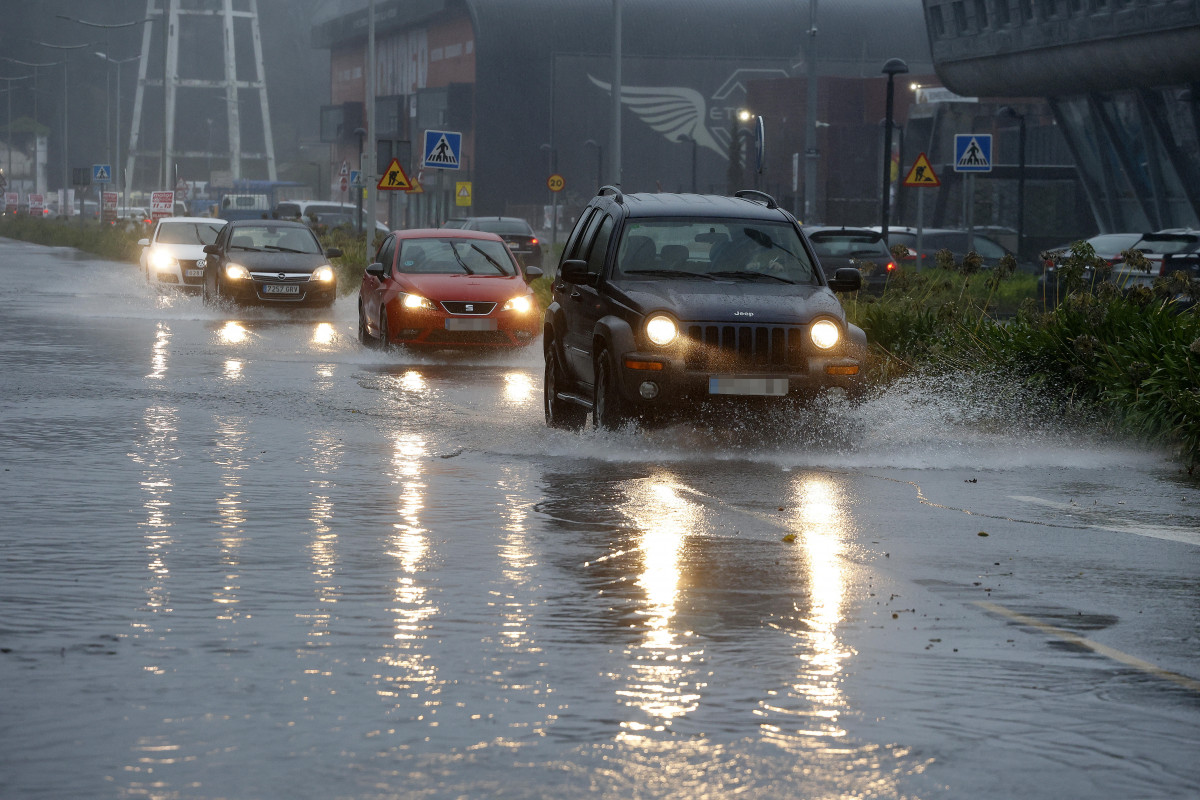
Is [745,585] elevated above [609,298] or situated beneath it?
situated beneath

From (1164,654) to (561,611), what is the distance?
2.24 metres

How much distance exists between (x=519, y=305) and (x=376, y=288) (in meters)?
2.01

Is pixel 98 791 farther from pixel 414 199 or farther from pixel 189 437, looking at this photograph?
pixel 414 199

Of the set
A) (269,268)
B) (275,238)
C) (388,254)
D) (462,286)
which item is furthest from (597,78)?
(462,286)

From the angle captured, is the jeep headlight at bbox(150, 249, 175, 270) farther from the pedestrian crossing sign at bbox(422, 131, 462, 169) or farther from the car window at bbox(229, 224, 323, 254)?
the car window at bbox(229, 224, 323, 254)

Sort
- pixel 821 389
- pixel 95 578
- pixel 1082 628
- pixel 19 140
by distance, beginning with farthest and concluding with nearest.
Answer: pixel 19 140
pixel 821 389
pixel 95 578
pixel 1082 628

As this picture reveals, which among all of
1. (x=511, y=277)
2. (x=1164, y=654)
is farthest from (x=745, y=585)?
(x=511, y=277)

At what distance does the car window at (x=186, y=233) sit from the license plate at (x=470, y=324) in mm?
17061

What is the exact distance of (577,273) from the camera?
1513 centimetres

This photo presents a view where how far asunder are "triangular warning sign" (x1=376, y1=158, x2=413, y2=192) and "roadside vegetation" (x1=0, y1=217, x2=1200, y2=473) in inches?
730

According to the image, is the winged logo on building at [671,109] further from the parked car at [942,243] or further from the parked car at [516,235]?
the parked car at [942,243]

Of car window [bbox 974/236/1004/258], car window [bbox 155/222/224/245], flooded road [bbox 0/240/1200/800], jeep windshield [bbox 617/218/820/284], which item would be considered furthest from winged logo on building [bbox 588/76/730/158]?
jeep windshield [bbox 617/218/820/284]

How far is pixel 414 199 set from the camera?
335ft

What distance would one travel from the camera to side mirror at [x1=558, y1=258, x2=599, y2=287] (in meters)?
15.0
